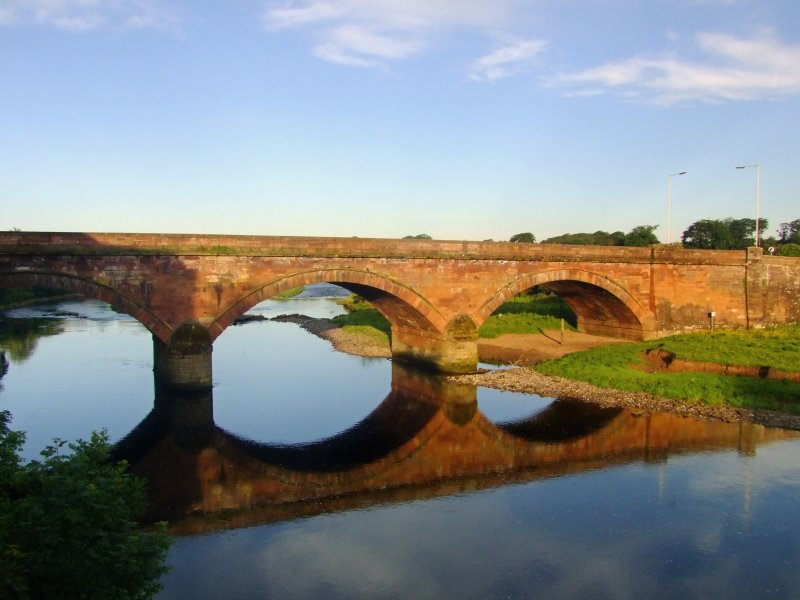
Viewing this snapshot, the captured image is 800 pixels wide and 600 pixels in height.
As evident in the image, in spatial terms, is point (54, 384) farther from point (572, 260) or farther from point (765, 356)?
point (765, 356)

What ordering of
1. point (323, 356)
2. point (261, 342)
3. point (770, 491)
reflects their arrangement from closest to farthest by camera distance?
point (770, 491) < point (323, 356) < point (261, 342)

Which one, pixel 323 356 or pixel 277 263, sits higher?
pixel 277 263

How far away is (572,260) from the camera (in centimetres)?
3294

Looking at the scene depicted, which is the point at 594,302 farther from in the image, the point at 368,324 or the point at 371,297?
the point at 368,324

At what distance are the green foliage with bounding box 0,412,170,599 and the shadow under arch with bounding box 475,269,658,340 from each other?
924 inches

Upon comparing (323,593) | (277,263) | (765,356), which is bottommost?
(323,593)

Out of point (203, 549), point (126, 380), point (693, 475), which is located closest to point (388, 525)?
point (203, 549)

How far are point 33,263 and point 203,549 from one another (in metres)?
14.4

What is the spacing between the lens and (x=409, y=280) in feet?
94.7

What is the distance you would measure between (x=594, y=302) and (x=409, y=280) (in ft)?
45.7

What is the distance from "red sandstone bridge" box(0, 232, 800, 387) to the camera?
2362cm

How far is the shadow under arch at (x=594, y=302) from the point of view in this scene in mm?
31375

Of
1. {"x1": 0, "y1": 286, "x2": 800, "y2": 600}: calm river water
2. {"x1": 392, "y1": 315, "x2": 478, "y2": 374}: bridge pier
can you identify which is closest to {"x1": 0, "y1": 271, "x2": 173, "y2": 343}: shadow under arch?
{"x1": 0, "y1": 286, "x2": 800, "y2": 600}: calm river water

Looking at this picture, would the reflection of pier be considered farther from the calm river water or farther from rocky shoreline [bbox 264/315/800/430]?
rocky shoreline [bbox 264/315/800/430]
